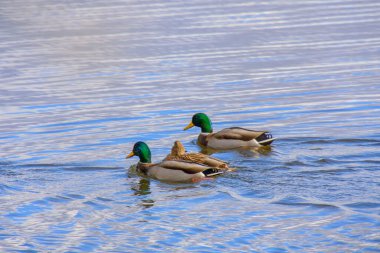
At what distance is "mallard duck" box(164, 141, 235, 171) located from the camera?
46.1 ft

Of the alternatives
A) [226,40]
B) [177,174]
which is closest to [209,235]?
[177,174]

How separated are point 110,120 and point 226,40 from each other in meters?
7.66

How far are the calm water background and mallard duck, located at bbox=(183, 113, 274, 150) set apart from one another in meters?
0.22

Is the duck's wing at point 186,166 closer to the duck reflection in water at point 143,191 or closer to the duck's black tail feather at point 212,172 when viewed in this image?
the duck's black tail feather at point 212,172

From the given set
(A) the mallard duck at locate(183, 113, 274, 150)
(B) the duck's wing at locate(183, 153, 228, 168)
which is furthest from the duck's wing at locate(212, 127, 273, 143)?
(B) the duck's wing at locate(183, 153, 228, 168)

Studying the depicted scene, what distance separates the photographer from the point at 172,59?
2275 cm

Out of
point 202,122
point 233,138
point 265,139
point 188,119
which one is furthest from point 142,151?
→ point 188,119

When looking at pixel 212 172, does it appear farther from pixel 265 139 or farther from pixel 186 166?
pixel 265 139

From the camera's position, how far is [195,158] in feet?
47.3

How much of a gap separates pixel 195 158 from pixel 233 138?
1.54m

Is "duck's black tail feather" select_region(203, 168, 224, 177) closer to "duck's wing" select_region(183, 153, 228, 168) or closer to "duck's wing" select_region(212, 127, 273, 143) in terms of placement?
"duck's wing" select_region(183, 153, 228, 168)

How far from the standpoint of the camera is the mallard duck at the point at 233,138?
612 inches

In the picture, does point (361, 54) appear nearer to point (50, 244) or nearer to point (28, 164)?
point (28, 164)

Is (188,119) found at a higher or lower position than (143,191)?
higher
